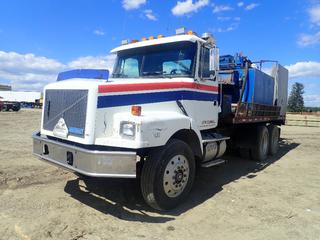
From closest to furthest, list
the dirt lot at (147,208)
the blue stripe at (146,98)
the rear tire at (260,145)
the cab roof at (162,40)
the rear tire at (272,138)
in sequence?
the dirt lot at (147,208) → the blue stripe at (146,98) → the cab roof at (162,40) → the rear tire at (260,145) → the rear tire at (272,138)

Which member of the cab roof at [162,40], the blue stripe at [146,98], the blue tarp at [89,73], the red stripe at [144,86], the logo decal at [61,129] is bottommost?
the logo decal at [61,129]

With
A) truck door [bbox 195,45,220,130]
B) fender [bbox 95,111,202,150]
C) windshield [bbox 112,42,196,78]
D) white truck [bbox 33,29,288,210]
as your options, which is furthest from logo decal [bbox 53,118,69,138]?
truck door [bbox 195,45,220,130]

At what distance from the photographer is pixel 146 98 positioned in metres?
5.37

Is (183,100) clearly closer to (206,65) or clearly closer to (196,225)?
(206,65)

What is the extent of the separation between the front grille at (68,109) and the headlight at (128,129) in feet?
1.95

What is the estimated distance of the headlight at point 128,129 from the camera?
461cm

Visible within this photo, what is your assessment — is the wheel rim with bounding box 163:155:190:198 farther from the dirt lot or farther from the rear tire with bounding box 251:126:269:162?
the rear tire with bounding box 251:126:269:162

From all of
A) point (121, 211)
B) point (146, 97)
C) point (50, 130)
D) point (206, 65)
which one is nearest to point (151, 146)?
point (146, 97)

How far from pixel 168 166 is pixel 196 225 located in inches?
39.1

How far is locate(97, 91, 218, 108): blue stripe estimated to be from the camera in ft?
15.9

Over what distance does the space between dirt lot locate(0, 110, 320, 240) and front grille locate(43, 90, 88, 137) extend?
1.30 metres

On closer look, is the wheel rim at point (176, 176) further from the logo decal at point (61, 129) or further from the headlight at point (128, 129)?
the logo decal at point (61, 129)

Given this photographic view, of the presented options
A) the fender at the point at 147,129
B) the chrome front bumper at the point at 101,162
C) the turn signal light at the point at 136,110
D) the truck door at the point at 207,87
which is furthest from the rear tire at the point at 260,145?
the chrome front bumper at the point at 101,162

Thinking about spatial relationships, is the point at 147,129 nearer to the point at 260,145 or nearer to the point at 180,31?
the point at 180,31
